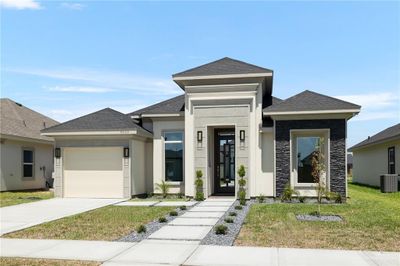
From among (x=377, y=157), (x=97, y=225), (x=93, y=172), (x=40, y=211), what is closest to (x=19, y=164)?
(x=93, y=172)

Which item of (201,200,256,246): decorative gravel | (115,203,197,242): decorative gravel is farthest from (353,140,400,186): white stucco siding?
(115,203,197,242): decorative gravel

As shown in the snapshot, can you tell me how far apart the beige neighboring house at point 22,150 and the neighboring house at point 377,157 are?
1975 centimetres

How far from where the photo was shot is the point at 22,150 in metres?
22.3

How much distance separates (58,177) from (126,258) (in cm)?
1217

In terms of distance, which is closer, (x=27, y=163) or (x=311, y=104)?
(x=311, y=104)

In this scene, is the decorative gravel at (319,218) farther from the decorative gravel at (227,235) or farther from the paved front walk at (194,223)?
the paved front walk at (194,223)

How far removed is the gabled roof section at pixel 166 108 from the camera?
18000mm

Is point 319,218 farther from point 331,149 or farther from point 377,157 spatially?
point 377,157

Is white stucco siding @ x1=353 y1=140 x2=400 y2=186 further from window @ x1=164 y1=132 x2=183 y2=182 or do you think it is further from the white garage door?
the white garage door

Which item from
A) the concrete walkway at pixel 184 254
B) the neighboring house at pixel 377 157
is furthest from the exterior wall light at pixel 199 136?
the neighboring house at pixel 377 157

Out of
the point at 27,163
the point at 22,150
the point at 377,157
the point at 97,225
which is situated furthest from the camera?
the point at 377,157

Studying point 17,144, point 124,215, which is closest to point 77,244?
point 124,215

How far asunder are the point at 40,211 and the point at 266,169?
28.4ft

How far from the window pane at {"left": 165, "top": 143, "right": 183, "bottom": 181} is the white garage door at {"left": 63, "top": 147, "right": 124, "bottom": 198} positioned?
2.06 meters
